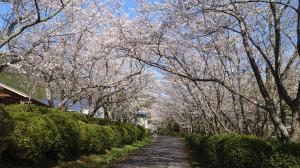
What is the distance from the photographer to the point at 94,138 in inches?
815

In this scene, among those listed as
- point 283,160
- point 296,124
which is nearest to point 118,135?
point 296,124

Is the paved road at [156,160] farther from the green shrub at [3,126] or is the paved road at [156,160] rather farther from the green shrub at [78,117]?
the green shrub at [3,126]

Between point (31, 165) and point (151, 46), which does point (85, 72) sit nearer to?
point (151, 46)

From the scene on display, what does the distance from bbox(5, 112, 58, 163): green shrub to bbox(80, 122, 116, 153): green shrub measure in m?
4.76

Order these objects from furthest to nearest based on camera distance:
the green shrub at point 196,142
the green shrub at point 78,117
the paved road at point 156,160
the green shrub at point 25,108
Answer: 1. the green shrub at point 196,142
2. the green shrub at point 78,117
3. the paved road at point 156,160
4. the green shrub at point 25,108

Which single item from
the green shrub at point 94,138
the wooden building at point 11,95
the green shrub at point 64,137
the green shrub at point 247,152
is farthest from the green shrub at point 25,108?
the wooden building at point 11,95

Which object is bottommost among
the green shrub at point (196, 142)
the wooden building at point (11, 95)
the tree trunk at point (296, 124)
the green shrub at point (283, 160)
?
the green shrub at point (283, 160)

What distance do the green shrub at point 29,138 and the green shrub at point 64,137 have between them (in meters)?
1.06

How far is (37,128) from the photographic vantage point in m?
12.7

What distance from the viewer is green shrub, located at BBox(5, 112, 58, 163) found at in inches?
465

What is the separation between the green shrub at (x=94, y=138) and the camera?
18.8 meters

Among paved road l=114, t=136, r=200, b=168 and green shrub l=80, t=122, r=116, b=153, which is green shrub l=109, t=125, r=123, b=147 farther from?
green shrub l=80, t=122, r=116, b=153

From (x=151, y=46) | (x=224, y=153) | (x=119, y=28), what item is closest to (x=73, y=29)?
(x=119, y=28)

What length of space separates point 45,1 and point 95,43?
21.9ft
